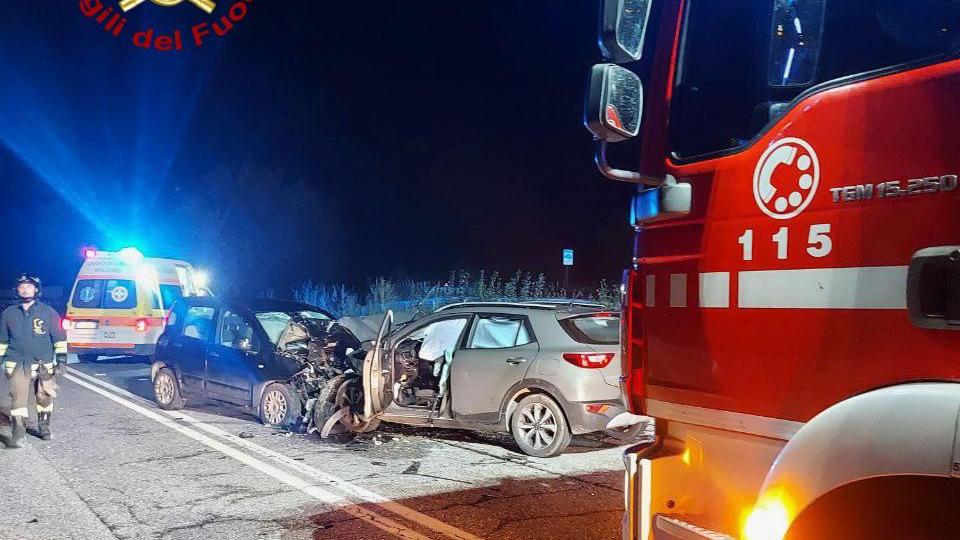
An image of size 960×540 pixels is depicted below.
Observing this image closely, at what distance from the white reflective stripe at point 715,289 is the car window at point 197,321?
780 cm

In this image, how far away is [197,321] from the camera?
9.44 meters

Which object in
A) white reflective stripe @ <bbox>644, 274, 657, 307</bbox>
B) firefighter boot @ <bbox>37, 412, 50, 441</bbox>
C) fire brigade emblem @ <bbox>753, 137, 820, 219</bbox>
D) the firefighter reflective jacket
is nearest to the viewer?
fire brigade emblem @ <bbox>753, 137, 820, 219</bbox>

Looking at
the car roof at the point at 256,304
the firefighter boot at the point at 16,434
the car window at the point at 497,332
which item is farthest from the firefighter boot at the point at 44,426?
the car window at the point at 497,332

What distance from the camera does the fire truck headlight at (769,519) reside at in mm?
2166

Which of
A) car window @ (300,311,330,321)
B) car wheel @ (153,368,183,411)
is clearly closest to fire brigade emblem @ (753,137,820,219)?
car window @ (300,311,330,321)

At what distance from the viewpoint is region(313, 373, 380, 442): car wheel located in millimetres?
7391

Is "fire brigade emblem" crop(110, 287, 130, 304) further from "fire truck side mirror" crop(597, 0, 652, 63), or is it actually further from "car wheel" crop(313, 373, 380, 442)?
"fire truck side mirror" crop(597, 0, 652, 63)

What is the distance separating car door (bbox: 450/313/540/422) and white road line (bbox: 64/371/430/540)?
181 cm

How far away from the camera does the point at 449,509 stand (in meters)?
5.21

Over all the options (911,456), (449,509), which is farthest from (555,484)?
(911,456)

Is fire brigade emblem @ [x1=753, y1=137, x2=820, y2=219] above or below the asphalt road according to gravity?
above

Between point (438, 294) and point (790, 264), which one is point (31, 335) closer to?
point (790, 264)

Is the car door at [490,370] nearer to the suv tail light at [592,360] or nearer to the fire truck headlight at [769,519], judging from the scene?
the suv tail light at [592,360]

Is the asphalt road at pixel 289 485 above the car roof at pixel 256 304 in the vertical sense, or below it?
below
